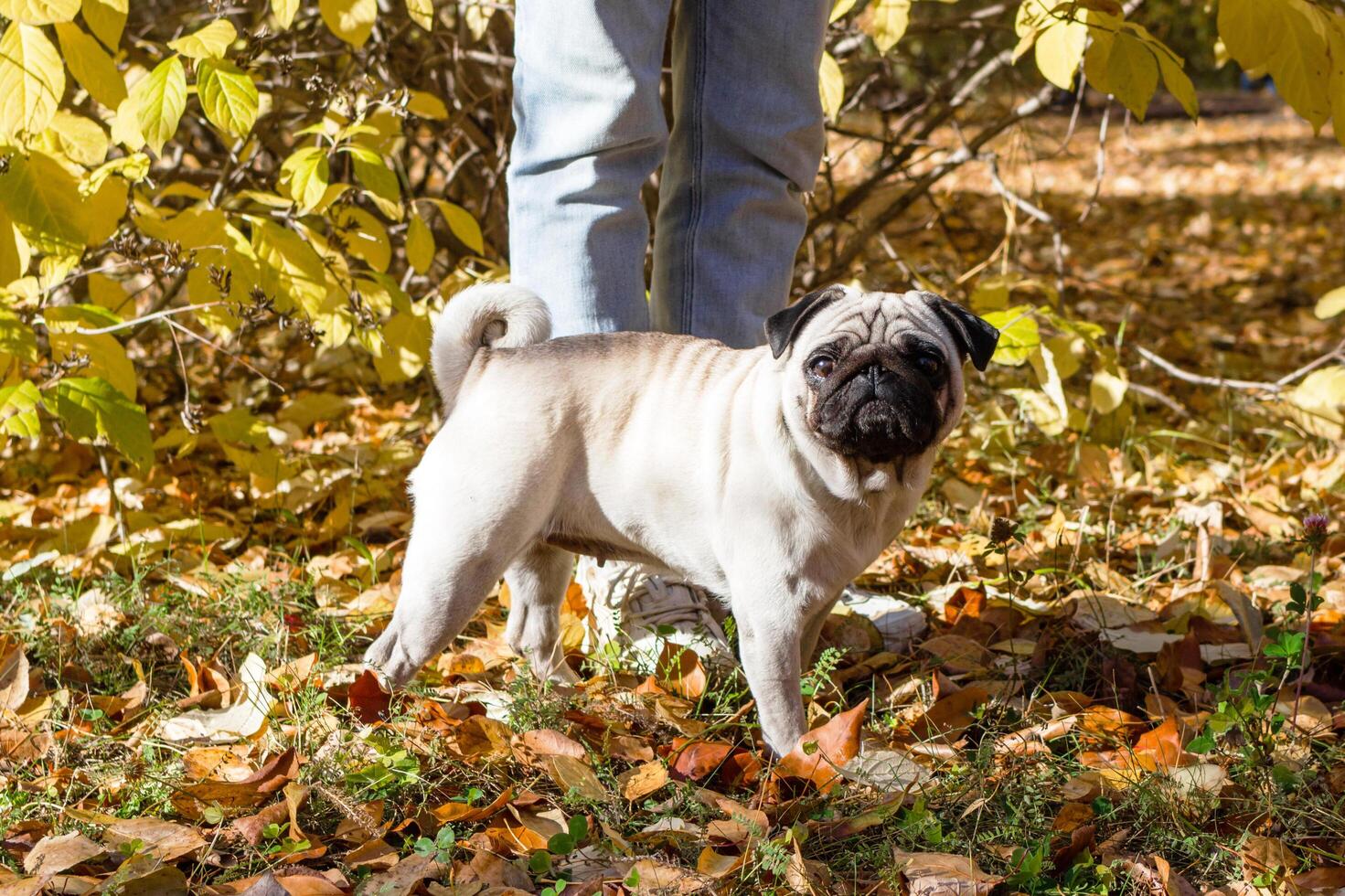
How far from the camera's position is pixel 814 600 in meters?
2.39

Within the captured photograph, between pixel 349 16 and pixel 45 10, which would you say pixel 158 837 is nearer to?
pixel 45 10

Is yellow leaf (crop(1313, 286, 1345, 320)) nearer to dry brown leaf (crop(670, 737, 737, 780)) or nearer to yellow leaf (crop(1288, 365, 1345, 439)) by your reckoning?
yellow leaf (crop(1288, 365, 1345, 439))

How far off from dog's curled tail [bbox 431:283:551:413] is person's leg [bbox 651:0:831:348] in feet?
1.72

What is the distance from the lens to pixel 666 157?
125 inches

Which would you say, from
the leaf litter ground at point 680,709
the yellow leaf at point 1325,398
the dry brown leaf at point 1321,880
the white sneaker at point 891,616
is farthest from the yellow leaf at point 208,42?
the yellow leaf at point 1325,398

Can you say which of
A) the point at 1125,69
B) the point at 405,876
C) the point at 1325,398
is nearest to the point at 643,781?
the point at 405,876

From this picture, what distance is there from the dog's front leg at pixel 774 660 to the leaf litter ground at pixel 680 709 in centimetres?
6

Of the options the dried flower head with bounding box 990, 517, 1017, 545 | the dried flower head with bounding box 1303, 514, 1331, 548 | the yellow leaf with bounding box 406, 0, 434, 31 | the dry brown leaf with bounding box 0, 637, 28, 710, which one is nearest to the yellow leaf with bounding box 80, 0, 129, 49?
the yellow leaf with bounding box 406, 0, 434, 31

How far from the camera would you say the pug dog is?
2328 mm

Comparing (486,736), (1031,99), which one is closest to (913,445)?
(486,736)

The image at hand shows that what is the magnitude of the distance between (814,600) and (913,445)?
367 mm

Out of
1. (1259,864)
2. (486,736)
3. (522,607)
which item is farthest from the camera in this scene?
(522,607)

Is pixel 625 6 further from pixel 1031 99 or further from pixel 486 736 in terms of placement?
pixel 1031 99

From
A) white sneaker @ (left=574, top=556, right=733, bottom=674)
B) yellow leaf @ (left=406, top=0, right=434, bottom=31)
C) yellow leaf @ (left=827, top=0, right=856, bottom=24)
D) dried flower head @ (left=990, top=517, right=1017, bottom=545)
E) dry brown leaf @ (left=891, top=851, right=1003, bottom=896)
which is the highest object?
yellow leaf @ (left=406, top=0, right=434, bottom=31)
